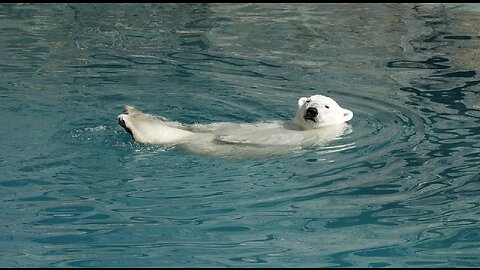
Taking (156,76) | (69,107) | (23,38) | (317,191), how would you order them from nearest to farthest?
(317,191) < (69,107) < (156,76) < (23,38)

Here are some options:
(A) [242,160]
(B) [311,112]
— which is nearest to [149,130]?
(A) [242,160]

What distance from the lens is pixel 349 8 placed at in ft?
41.8

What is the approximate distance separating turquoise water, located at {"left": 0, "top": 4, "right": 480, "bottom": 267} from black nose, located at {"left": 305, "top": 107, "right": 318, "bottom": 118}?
0.27 m

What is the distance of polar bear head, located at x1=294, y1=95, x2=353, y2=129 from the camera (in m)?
6.21

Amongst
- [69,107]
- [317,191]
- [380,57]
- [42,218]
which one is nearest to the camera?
[42,218]

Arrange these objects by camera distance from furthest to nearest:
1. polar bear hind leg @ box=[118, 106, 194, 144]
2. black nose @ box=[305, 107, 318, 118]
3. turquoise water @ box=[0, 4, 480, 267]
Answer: black nose @ box=[305, 107, 318, 118] < polar bear hind leg @ box=[118, 106, 194, 144] < turquoise water @ box=[0, 4, 480, 267]

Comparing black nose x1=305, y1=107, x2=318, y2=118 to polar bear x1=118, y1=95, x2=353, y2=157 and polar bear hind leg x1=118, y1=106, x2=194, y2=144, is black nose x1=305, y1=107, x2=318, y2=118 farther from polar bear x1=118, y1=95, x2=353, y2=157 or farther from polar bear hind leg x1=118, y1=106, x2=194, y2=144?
polar bear hind leg x1=118, y1=106, x2=194, y2=144

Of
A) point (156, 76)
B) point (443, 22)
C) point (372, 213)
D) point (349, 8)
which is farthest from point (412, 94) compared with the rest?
point (349, 8)

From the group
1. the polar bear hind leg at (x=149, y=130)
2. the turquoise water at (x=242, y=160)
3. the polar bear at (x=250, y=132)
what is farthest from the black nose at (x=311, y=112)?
the polar bear hind leg at (x=149, y=130)

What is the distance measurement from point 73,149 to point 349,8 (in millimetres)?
7395

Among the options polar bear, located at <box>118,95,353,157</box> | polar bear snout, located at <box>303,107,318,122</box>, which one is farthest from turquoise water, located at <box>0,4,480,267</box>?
polar bear snout, located at <box>303,107,318,122</box>

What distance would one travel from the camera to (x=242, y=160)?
5836mm

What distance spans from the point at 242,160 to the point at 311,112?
679 millimetres

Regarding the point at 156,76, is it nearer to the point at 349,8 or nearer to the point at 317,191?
the point at 317,191
